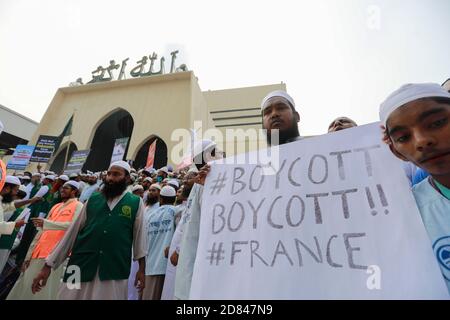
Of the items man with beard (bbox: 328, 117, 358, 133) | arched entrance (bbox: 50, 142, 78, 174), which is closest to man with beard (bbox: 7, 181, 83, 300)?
man with beard (bbox: 328, 117, 358, 133)

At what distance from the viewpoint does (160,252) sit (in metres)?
3.25

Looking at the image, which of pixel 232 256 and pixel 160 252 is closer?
pixel 232 256

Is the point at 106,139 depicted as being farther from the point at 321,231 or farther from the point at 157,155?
the point at 321,231

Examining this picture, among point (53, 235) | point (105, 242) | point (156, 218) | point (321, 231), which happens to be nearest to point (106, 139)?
point (53, 235)

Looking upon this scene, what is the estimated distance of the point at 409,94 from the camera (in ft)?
3.22

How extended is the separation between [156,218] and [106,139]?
1693 cm

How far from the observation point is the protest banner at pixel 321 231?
94 centimetres

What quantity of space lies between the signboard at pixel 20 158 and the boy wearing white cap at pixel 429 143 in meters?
12.0

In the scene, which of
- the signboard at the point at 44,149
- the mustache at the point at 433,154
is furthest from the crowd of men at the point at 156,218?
the signboard at the point at 44,149

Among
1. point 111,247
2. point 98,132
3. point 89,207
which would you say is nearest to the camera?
point 111,247

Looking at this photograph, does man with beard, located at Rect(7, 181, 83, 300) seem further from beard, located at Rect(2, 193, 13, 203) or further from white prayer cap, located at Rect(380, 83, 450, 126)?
white prayer cap, located at Rect(380, 83, 450, 126)
